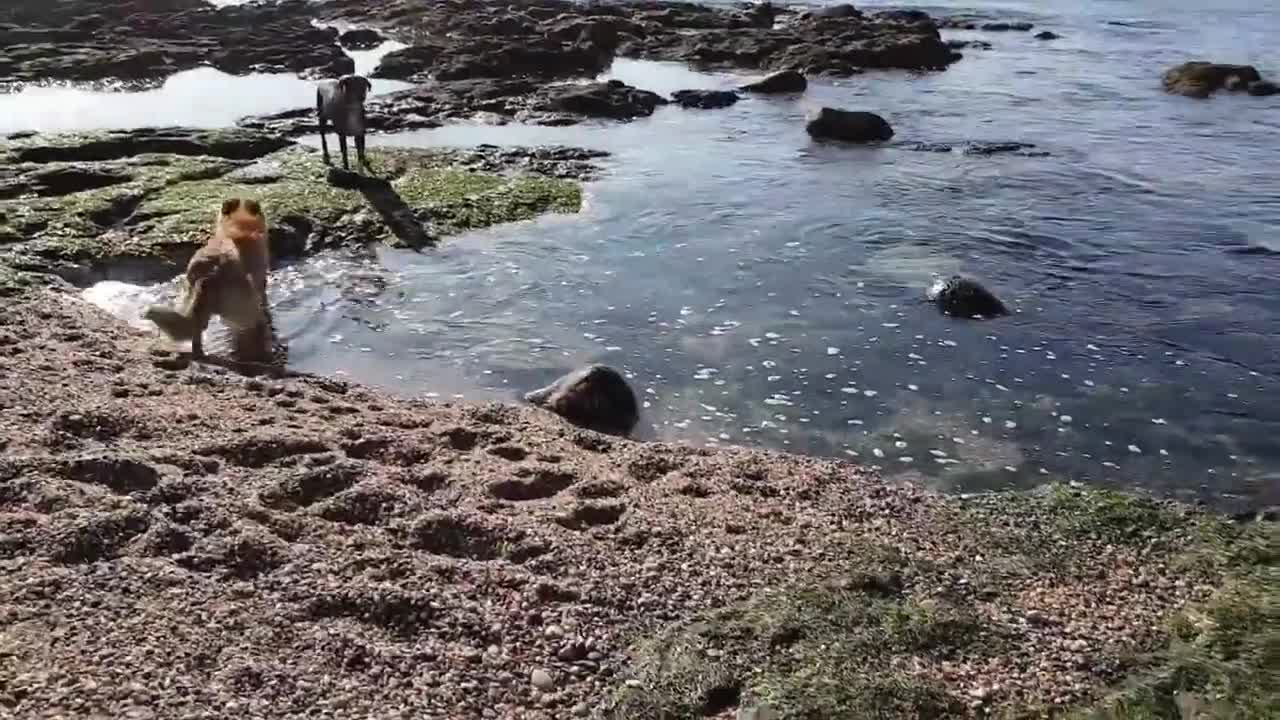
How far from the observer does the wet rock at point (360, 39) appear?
33969 millimetres

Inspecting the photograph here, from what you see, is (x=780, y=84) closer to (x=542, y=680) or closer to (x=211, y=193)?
(x=211, y=193)

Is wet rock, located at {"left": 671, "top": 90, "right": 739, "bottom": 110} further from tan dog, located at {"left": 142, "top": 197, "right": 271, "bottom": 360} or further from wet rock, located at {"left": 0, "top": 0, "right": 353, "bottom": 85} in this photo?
tan dog, located at {"left": 142, "top": 197, "right": 271, "bottom": 360}

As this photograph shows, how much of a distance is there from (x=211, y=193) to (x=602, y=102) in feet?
35.1

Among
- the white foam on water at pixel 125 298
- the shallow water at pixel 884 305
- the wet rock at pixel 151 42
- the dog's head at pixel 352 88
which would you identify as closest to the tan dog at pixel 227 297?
the shallow water at pixel 884 305

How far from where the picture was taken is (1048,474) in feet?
25.1

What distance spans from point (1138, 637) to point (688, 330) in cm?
581

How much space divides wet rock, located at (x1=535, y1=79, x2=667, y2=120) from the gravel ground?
15396 millimetres

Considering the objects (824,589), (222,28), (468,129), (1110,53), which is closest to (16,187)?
(468,129)

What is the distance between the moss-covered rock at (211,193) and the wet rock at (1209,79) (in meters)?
16.8

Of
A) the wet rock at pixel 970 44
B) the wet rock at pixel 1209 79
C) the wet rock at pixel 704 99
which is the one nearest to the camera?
the wet rock at pixel 704 99

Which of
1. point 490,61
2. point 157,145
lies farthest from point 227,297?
point 490,61

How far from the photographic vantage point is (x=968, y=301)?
10.9 metres

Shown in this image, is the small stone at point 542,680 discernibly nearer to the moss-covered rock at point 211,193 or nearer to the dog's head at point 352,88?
the moss-covered rock at point 211,193

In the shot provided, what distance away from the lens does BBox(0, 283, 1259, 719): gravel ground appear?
4820mm
